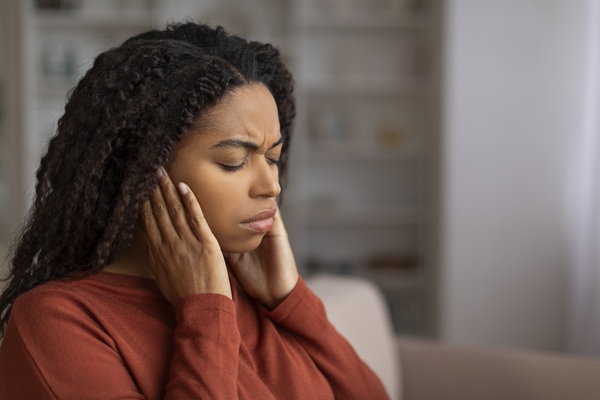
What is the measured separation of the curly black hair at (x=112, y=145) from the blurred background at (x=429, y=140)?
256 centimetres

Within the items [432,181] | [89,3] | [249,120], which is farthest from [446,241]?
[249,120]

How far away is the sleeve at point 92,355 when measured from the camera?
982mm

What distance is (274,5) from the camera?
4258 millimetres

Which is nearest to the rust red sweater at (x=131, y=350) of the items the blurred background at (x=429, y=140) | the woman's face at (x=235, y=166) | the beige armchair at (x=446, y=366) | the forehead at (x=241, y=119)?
the woman's face at (x=235, y=166)

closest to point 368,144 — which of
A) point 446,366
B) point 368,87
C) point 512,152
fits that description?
point 368,87

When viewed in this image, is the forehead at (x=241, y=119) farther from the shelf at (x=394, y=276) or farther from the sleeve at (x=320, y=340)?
the shelf at (x=394, y=276)

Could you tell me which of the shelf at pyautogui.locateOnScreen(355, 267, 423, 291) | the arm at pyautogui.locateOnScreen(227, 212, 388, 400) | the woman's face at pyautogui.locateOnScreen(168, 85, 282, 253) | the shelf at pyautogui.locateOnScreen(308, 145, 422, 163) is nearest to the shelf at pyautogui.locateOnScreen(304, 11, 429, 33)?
the shelf at pyautogui.locateOnScreen(308, 145, 422, 163)

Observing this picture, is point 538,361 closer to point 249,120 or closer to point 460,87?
point 249,120

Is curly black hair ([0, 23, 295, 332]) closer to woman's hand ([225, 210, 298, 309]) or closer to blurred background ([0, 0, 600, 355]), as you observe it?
woman's hand ([225, 210, 298, 309])

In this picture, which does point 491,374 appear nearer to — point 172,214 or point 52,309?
point 172,214

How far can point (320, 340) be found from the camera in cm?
137

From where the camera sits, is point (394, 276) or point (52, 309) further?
point (394, 276)

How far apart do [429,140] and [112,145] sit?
3.19 m

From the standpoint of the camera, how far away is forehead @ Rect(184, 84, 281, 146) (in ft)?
3.60
